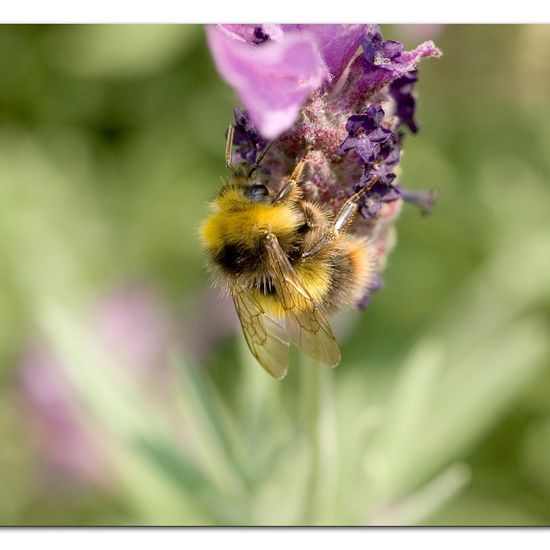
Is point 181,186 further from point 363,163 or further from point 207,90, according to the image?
point 363,163

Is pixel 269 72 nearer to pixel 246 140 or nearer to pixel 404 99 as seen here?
pixel 246 140

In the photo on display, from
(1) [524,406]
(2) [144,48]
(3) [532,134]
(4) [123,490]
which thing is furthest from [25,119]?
(1) [524,406]
